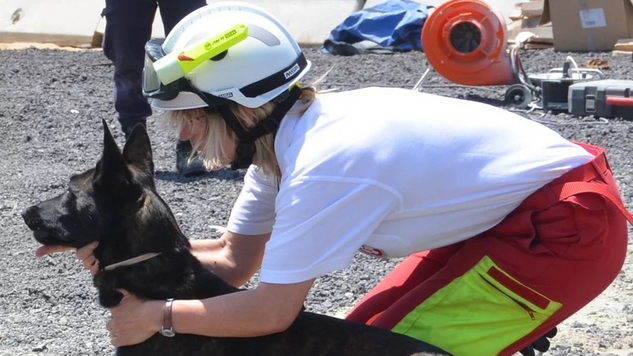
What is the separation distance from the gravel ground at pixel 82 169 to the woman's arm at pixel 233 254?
0.88 metres

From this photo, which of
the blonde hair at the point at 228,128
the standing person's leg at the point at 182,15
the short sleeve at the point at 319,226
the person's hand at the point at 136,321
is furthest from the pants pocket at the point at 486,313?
the standing person's leg at the point at 182,15

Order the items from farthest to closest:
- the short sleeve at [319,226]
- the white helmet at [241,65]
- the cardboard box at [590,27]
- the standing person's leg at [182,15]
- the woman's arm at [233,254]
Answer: the cardboard box at [590,27] → the standing person's leg at [182,15] → the woman's arm at [233,254] → the white helmet at [241,65] → the short sleeve at [319,226]

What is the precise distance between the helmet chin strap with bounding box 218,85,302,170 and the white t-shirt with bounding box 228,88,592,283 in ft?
0.11

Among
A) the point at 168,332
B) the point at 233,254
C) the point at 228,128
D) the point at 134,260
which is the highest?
the point at 228,128

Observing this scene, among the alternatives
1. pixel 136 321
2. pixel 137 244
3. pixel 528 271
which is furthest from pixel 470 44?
pixel 136 321

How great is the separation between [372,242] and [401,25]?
969cm

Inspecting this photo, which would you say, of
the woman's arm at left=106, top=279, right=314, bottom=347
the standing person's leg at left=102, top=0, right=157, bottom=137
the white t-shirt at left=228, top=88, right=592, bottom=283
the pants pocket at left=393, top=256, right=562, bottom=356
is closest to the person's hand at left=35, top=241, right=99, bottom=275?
the woman's arm at left=106, top=279, right=314, bottom=347

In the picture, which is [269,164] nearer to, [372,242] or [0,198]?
[372,242]

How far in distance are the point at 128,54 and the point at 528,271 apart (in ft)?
14.6

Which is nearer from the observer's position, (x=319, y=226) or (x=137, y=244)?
(x=319, y=226)

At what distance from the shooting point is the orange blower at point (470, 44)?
9172 millimetres

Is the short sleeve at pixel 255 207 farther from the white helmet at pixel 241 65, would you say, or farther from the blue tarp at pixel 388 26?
the blue tarp at pixel 388 26

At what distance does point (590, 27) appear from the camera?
11.7 m

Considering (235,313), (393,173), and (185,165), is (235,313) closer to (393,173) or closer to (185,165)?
(393,173)
